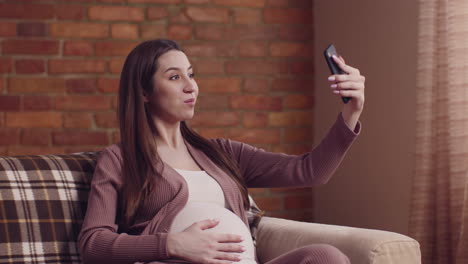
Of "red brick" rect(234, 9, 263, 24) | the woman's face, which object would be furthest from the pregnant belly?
"red brick" rect(234, 9, 263, 24)

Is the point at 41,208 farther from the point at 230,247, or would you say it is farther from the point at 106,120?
the point at 106,120

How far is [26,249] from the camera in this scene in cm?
183

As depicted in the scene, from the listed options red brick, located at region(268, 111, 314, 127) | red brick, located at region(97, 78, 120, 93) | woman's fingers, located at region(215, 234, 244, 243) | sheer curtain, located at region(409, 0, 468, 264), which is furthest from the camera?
red brick, located at region(268, 111, 314, 127)

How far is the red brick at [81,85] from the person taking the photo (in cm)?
308

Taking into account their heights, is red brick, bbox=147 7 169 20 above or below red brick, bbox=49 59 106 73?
above

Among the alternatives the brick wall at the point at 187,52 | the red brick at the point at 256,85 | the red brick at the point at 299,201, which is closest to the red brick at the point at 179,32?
the brick wall at the point at 187,52

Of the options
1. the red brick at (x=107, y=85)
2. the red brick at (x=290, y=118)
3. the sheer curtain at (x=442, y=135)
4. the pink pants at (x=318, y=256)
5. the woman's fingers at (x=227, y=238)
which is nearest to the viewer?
the pink pants at (x=318, y=256)

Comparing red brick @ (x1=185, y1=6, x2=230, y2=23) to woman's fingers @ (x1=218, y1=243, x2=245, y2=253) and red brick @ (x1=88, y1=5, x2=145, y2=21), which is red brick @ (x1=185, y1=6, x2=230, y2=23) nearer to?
red brick @ (x1=88, y1=5, x2=145, y2=21)

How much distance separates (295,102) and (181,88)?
1.50 m

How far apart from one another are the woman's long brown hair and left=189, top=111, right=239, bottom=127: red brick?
1.17 meters

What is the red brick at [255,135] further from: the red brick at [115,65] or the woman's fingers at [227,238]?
the woman's fingers at [227,238]

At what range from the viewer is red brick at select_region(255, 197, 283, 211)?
3.30m

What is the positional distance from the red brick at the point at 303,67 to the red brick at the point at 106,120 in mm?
866

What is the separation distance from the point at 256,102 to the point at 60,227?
156 cm
